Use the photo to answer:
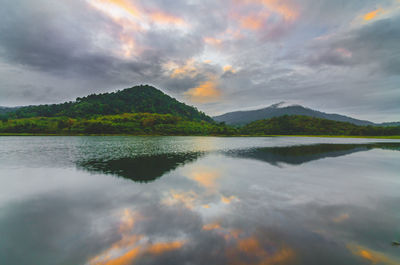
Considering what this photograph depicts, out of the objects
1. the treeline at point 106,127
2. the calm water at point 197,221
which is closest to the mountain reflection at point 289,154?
the calm water at point 197,221

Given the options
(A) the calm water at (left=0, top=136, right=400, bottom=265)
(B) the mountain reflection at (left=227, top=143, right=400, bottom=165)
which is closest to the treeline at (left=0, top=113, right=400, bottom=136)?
(B) the mountain reflection at (left=227, top=143, right=400, bottom=165)

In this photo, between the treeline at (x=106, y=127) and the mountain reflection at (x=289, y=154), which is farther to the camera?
the treeline at (x=106, y=127)

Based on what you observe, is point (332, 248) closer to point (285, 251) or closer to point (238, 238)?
point (285, 251)

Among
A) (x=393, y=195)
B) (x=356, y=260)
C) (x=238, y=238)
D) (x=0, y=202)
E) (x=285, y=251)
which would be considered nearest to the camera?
(x=356, y=260)

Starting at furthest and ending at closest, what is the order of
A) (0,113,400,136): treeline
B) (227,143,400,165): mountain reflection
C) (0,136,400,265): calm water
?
1. (0,113,400,136): treeline
2. (227,143,400,165): mountain reflection
3. (0,136,400,265): calm water

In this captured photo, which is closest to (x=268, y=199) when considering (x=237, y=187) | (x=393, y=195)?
(x=237, y=187)

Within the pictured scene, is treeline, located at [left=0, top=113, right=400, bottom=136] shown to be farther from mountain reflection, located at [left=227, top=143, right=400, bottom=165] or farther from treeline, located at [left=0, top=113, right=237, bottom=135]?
mountain reflection, located at [left=227, top=143, right=400, bottom=165]

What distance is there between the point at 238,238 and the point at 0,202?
57.9 feet

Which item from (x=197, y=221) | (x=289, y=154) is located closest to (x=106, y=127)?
(x=289, y=154)

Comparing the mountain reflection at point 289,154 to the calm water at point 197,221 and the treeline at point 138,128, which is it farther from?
the treeline at point 138,128

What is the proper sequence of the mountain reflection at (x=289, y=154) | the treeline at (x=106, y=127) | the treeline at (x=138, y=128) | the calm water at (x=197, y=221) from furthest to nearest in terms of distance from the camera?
the treeline at (x=138, y=128)
the treeline at (x=106, y=127)
the mountain reflection at (x=289, y=154)
the calm water at (x=197, y=221)

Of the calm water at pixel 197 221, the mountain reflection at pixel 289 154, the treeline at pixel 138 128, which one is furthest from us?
the treeline at pixel 138 128

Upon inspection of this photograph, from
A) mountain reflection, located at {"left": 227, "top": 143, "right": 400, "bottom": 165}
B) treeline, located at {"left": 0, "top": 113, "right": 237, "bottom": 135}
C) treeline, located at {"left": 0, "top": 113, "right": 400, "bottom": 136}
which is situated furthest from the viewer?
treeline, located at {"left": 0, "top": 113, "right": 400, "bottom": 136}

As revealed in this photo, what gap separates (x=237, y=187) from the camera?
17.1 meters
